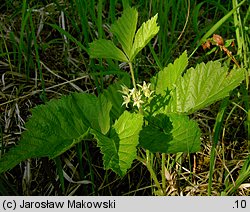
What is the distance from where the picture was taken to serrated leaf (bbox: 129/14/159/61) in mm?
1132

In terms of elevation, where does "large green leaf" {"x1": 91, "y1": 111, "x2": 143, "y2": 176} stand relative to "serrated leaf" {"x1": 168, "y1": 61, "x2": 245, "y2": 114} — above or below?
below

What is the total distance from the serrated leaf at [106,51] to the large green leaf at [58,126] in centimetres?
10

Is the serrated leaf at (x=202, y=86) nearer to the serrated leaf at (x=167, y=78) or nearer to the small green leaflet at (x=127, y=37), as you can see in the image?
the serrated leaf at (x=167, y=78)

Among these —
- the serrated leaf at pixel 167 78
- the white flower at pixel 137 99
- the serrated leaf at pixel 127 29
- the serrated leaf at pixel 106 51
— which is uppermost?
the serrated leaf at pixel 127 29

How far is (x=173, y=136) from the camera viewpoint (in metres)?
1.15

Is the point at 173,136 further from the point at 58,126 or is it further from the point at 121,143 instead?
the point at 58,126

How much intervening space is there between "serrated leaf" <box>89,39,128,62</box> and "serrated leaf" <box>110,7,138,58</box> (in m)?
0.02

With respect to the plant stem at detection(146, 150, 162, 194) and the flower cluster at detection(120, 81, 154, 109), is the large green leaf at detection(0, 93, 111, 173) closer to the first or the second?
the flower cluster at detection(120, 81, 154, 109)

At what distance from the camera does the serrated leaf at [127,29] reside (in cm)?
116

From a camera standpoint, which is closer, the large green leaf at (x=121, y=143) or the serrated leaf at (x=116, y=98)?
the large green leaf at (x=121, y=143)

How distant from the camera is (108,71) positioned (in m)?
1.34

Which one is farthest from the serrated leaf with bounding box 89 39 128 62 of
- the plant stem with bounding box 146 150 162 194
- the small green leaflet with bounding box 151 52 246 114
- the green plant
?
the plant stem with bounding box 146 150 162 194

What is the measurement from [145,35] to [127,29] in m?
0.04

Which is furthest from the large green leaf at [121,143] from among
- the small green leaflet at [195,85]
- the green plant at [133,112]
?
the small green leaflet at [195,85]
